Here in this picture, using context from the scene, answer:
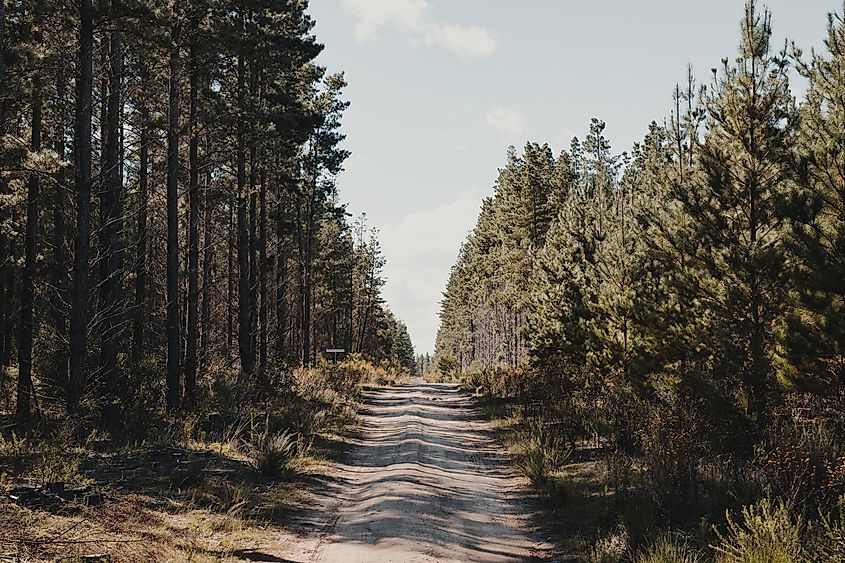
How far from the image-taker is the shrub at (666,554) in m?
7.13

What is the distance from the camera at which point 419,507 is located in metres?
11.5

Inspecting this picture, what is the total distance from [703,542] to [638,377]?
1033cm

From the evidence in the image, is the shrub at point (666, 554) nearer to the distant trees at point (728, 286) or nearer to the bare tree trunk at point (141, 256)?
the distant trees at point (728, 286)

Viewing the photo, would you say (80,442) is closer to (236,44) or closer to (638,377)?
(236,44)

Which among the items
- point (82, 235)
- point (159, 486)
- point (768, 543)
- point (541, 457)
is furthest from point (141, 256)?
point (768, 543)

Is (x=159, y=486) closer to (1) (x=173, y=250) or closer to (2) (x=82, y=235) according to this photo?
(2) (x=82, y=235)

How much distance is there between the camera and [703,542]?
8.02m

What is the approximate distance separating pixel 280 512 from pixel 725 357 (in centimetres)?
845

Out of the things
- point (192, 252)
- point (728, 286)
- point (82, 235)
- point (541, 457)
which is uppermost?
point (192, 252)

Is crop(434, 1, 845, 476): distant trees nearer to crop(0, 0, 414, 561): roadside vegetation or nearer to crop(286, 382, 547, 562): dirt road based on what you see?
crop(286, 382, 547, 562): dirt road

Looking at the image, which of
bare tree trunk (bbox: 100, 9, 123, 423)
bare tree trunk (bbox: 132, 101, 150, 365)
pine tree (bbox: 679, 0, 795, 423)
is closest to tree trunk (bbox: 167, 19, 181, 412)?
bare tree trunk (bbox: 100, 9, 123, 423)

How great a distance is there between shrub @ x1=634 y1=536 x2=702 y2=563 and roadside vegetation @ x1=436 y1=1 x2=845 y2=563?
0.13ft

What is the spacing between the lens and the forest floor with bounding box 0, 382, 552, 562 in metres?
8.30

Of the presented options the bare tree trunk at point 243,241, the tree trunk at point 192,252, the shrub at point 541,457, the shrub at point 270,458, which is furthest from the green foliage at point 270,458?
the bare tree trunk at point 243,241
